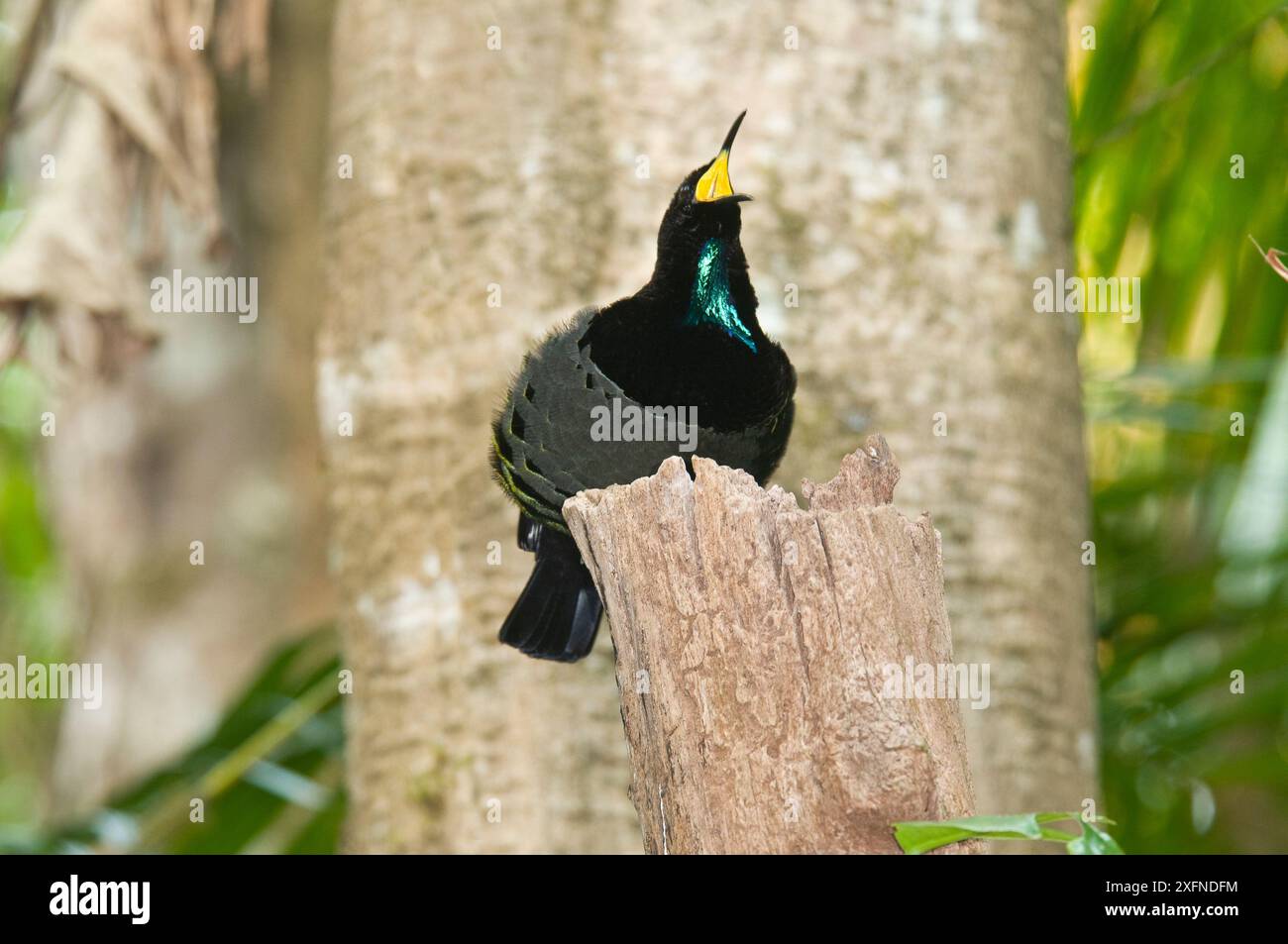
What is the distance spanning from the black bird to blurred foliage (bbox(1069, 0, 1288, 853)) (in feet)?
3.73

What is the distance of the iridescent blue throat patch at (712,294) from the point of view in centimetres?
195

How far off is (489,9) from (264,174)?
1816mm

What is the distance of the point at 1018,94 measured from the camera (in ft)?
8.09

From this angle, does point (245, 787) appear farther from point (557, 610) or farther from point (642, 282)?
point (642, 282)

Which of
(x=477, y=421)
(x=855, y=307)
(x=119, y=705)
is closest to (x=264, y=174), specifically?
(x=119, y=705)

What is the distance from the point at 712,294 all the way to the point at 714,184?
15 cm

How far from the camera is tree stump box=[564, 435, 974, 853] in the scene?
4.46 feet

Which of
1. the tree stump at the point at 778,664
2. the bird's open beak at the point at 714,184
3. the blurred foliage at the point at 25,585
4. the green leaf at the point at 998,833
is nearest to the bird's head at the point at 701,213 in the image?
the bird's open beak at the point at 714,184

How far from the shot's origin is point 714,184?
196 centimetres

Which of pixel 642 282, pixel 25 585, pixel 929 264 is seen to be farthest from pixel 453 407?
pixel 25 585

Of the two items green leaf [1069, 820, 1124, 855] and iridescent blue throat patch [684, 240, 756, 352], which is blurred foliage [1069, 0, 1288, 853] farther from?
green leaf [1069, 820, 1124, 855]

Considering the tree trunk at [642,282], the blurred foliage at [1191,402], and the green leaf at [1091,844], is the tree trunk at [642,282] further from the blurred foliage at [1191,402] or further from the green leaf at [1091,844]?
the green leaf at [1091,844]

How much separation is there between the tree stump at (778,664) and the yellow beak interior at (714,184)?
2.00 feet

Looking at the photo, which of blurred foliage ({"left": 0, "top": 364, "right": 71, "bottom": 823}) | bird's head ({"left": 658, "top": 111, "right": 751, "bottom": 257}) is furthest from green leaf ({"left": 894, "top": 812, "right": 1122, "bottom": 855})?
blurred foliage ({"left": 0, "top": 364, "right": 71, "bottom": 823})
